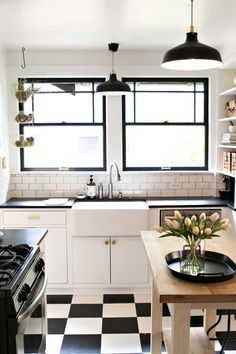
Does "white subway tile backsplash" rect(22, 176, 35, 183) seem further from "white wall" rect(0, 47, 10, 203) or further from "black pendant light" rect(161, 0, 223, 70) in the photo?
"black pendant light" rect(161, 0, 223, 70)

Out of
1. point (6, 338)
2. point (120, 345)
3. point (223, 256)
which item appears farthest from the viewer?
point (120, 345)

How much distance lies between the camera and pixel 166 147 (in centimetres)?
457

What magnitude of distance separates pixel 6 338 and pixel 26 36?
294 centimetres

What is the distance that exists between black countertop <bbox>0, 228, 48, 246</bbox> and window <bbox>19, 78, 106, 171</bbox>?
1811 mm

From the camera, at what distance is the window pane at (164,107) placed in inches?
178

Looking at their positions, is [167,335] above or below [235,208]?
below

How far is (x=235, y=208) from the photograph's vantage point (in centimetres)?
376

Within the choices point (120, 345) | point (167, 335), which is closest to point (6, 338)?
point (167, 335)

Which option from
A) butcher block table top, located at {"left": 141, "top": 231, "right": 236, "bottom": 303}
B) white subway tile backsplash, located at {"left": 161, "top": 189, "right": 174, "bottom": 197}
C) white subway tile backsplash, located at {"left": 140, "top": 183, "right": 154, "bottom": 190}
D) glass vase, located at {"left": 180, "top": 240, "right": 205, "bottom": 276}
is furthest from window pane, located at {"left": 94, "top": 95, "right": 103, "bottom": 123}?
glass vase, located at {"left": 180, "top": 240, "right": 205, "bottom": 276}

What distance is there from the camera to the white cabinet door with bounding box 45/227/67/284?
3.89 m

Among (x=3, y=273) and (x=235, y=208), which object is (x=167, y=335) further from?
(x=235, y=208)

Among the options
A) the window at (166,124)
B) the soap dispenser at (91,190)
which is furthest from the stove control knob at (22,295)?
the window at (166,124)

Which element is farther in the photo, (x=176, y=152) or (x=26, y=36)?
(x=176, y=152)

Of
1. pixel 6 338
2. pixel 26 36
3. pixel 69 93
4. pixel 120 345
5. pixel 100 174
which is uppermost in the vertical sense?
pixel 26 36
